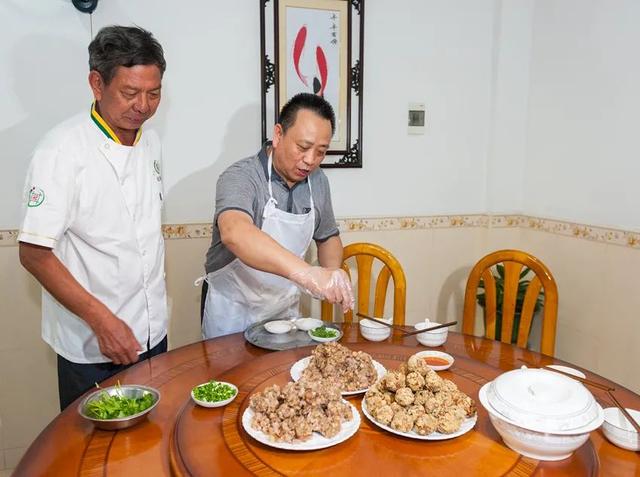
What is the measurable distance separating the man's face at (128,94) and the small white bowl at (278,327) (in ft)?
2.92

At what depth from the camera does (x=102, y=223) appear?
1.80 m

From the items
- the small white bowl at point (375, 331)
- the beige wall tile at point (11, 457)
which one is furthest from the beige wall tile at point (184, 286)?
the small white bowl at point (375, 331)

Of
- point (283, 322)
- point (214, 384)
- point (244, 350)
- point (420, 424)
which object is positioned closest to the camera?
point (420, 424)

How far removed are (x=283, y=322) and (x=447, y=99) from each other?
185cm

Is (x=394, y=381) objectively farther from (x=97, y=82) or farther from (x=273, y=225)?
(x=97, y=82)

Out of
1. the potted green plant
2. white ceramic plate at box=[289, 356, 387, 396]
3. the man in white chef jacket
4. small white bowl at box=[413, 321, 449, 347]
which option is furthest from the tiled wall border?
white ceramic plate at box=[289, 356, 387, 396]

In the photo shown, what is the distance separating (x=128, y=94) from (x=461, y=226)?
218 centimetres

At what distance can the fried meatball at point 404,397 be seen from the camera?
1206 mm

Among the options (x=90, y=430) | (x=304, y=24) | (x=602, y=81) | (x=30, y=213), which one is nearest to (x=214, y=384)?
(x=90, y=430)

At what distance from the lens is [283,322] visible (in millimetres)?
1942

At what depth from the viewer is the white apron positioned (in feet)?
6.95

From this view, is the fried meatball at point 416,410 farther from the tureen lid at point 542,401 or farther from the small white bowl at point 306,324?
the small white bowl at point 306,324

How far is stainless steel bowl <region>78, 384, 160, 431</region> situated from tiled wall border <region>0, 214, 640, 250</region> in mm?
1468

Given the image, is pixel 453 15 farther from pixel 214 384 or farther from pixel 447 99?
pixel 214 384
